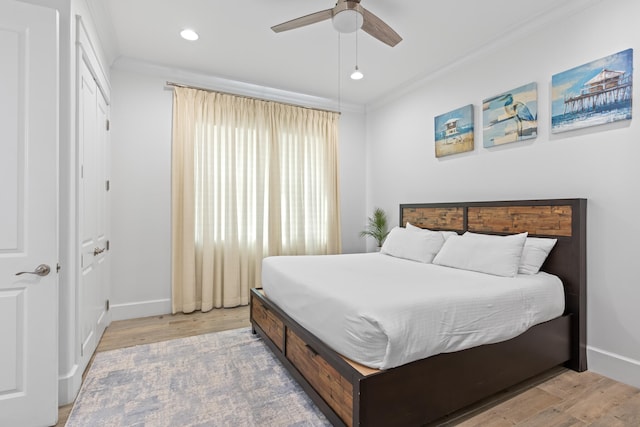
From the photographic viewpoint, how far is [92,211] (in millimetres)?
2711

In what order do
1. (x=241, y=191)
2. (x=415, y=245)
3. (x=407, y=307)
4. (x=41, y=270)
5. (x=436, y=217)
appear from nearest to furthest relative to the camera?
1. (x=407, y=307)
2. (x=41, y=270)
3. (x=415, y=245)
4. (x=436, y=217)
5. (x=241, y=191)

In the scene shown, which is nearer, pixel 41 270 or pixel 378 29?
pixel 41 270

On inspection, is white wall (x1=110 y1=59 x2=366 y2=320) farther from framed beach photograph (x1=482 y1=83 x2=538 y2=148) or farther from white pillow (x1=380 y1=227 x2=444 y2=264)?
framed beach photograph (x1=482 y1=83 x2=538 y2=148)

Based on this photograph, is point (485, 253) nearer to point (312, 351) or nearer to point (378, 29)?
point (312, 351)

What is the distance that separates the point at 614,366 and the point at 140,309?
Result: 14.5 ft

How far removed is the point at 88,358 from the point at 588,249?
→ 4041mm

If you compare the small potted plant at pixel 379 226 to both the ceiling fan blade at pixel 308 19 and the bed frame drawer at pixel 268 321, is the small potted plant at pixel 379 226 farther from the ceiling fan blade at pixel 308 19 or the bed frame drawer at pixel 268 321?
the ceiling fan blade at pixel 308 19

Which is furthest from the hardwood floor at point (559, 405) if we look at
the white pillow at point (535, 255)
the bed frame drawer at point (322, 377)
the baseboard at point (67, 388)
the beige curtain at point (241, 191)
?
the beige curtain at point (241, 191)

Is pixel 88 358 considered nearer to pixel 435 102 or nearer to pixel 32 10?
pixel 32 10

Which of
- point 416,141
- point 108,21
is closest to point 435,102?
point 416,141

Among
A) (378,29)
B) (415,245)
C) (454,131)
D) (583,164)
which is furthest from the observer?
(454,131)

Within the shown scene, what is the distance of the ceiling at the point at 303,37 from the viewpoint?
2662 millimetres

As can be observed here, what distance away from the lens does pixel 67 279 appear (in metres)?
2.02

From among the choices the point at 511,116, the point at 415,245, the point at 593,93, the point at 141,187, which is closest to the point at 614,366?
the point at 415,245
